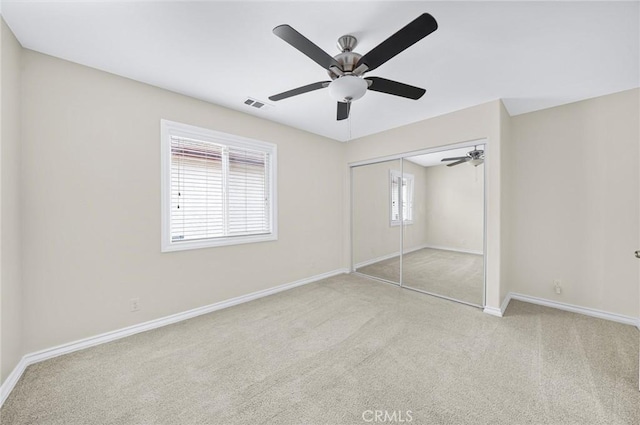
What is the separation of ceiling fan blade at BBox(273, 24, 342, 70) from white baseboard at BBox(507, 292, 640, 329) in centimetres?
371

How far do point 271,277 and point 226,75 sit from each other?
262 cm

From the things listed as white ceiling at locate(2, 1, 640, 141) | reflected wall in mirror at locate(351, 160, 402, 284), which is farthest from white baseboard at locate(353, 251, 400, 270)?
white ceiling at locate(2, 1, 640, 141)

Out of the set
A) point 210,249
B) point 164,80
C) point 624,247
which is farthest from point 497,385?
point 164,80

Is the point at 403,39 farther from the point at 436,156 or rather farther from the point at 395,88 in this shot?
the point at 436,156

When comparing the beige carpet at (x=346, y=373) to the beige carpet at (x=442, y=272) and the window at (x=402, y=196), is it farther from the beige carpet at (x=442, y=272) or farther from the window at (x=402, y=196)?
the window at (x=402, y=196)

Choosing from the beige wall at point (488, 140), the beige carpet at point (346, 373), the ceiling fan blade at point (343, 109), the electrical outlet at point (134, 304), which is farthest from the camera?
the beige wall at point (488, 140)

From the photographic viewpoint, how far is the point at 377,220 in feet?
14.8

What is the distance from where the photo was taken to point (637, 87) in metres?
2.63

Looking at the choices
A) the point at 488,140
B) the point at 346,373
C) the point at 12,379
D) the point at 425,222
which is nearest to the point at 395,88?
the point at 488,140

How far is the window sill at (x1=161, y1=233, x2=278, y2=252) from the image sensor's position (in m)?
2.74

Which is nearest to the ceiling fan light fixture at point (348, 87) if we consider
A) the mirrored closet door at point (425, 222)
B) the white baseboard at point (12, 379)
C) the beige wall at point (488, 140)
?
the beige wall at point (488, 140)

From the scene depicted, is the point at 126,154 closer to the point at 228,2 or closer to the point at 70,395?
the point at 228,2

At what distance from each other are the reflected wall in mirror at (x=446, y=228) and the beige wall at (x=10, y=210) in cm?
418

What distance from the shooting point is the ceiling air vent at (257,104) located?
2955 mm
